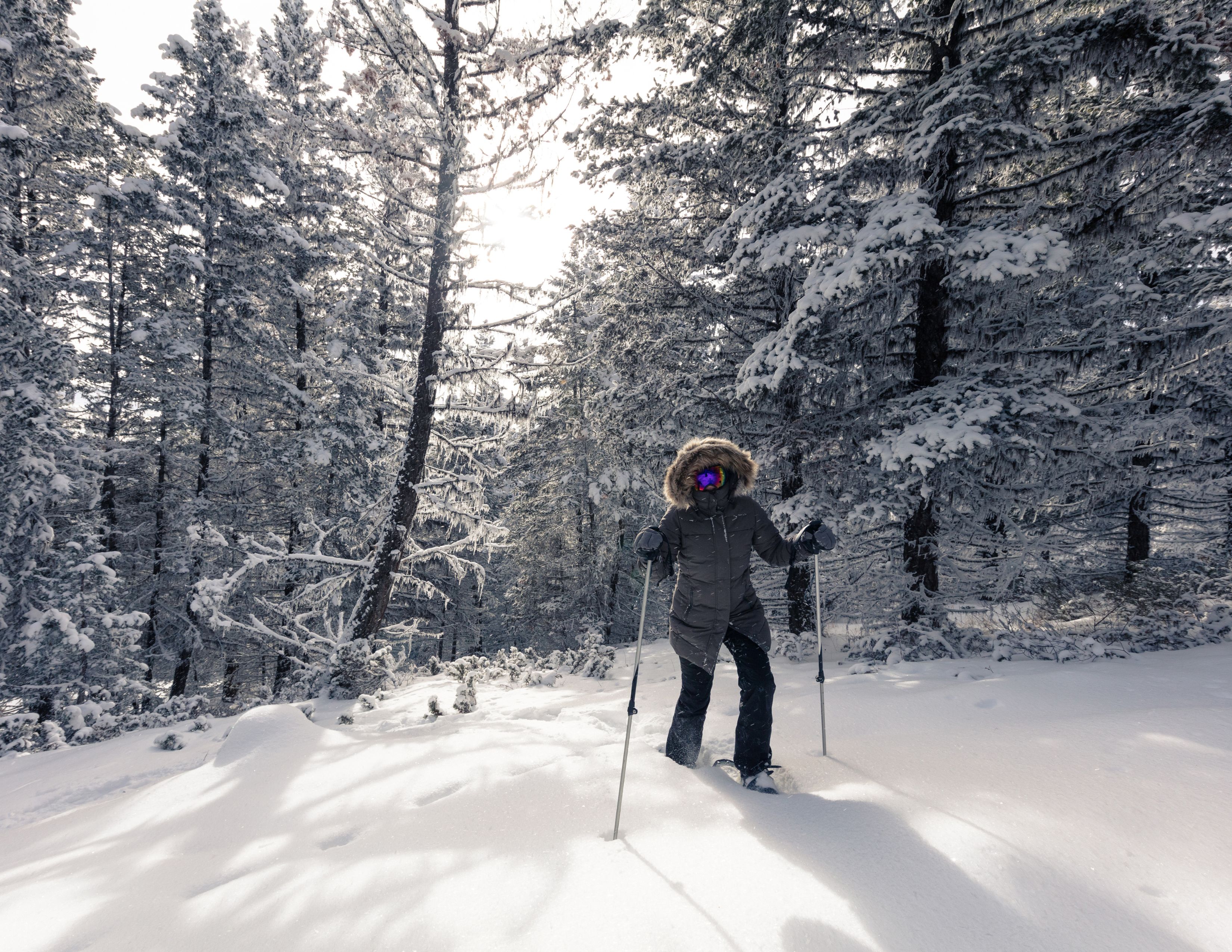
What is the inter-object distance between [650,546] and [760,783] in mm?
1545

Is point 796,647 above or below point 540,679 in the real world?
above

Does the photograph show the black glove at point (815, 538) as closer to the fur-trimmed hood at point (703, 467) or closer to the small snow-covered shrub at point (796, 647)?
the fur-trimmed hood at point (703, 467)

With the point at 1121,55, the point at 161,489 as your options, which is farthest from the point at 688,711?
the point at 161,489

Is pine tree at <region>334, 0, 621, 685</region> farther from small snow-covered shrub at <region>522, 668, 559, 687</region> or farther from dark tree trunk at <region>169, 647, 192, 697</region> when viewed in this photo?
dark tree trunk at <region>169, 647, 192, 697</region>

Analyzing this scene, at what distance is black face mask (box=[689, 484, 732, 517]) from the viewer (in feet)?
10.5

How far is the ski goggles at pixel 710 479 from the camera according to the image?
3158mm

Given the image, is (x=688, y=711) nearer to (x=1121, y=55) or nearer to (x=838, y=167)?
(x=838, y=167)

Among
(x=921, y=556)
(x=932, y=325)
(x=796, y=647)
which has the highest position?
(x=932, y=325)

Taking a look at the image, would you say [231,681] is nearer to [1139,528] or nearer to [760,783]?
[760,783]

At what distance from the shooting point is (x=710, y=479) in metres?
3.16

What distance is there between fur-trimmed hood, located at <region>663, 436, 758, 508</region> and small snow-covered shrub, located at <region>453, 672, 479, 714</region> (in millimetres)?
4010

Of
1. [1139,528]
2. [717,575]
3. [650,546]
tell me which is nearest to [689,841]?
[717,575]

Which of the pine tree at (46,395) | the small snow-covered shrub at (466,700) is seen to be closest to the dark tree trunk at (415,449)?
the small snow-covered shrub at (466,700)

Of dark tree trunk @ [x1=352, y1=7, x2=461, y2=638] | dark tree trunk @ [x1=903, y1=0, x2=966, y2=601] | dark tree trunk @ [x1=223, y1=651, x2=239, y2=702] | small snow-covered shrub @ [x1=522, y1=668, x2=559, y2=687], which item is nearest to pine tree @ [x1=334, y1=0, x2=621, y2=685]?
dark tree trunk @ [x1=352, y1=7, x2=461, y2=638]
